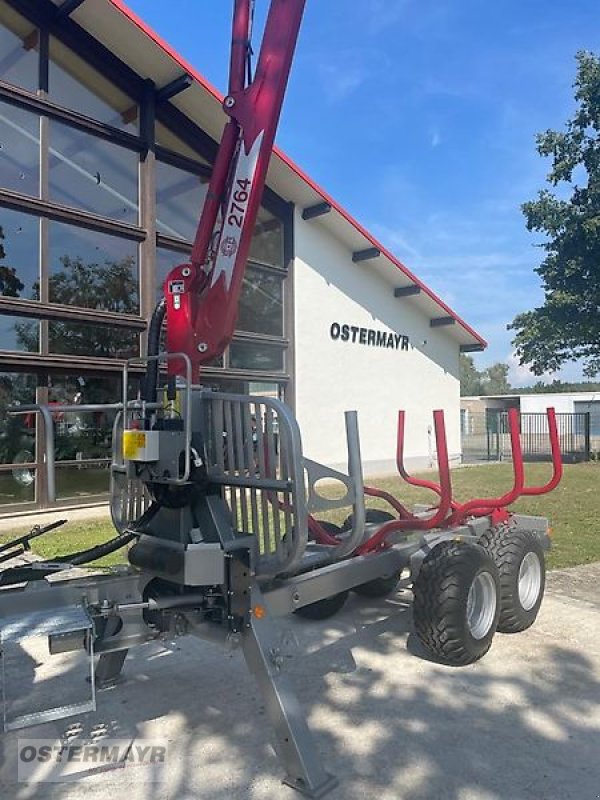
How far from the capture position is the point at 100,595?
3.74 m

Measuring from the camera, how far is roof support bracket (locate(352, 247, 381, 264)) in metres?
17.9

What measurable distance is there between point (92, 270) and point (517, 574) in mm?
9896

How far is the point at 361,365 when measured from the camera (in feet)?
60.7

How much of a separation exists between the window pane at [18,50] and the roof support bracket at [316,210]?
665cm

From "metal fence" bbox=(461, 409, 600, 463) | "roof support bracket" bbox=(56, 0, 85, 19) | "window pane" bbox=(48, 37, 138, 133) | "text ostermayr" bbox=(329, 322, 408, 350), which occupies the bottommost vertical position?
"metal fence" bbox=(461, 409, 600, 463)

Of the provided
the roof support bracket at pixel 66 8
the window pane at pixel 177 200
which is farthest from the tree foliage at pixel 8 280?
the roof support bracket at pixel 66 8

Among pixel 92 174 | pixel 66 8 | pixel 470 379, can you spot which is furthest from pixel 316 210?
pixel 470 379

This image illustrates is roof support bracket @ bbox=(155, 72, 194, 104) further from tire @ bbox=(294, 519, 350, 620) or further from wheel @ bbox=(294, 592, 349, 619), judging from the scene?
wheel @ bbox=(294, 592, 349, 619)

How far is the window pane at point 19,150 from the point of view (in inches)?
458

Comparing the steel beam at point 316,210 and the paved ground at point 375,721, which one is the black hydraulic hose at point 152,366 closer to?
the paved ground at point 375,721

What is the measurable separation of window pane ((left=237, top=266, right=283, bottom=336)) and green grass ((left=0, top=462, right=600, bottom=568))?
4.44 meters

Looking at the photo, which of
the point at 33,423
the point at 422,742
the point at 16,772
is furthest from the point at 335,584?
the point at 33,423

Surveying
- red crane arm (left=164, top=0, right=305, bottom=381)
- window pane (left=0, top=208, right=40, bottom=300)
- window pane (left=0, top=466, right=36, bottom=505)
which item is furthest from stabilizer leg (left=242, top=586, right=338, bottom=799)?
window pane (left=0, top=208, right=40, bottom=300)

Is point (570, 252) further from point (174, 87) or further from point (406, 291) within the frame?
point (174, 87)
